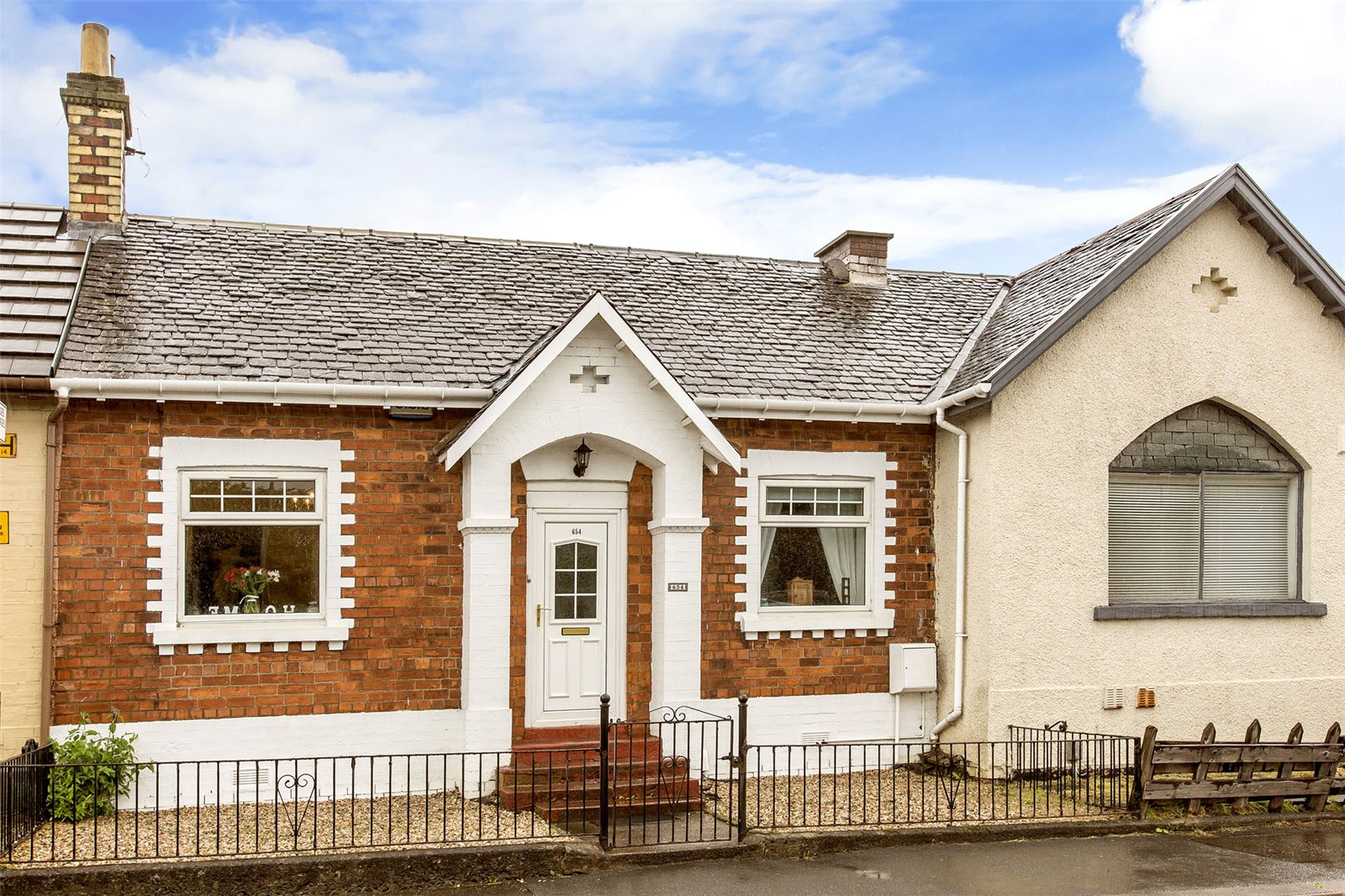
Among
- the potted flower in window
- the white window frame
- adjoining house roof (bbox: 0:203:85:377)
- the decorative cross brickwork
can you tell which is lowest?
the potted flower in window

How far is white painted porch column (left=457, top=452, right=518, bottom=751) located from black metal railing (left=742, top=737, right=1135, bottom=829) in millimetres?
2415

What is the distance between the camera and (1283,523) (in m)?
12.8

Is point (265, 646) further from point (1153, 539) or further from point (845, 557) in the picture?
point (1153, 539)

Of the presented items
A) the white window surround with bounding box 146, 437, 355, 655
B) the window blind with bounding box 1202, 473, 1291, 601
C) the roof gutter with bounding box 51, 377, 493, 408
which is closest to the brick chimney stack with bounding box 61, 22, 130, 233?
the roof gutter with bounding box 51, 377, 493, 408

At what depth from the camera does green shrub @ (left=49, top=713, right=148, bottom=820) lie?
9.43 metres

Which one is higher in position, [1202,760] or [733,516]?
[733,516]

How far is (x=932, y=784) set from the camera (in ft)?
37.3

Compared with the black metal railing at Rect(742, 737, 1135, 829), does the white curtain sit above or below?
above

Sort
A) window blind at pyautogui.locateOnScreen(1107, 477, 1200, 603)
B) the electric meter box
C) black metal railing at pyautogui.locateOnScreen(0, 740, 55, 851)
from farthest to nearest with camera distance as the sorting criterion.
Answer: window blind at pyautogui.locateOnScreen(1107, 477, 1200, 603)
the electric meter box
black metal railing at pyautogui.locateOnScreen(0, 740, 55, 851)

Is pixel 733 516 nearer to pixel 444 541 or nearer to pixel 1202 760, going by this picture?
pixel 444 541

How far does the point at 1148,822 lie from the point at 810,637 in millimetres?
3518

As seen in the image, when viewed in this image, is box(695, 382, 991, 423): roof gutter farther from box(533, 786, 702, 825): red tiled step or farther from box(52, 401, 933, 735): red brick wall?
box(533, 786, 702, 825): red tiled step

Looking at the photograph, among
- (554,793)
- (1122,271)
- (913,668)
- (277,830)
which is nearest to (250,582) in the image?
(277,830)

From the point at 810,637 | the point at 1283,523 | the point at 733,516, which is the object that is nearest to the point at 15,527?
the point at 733,516
